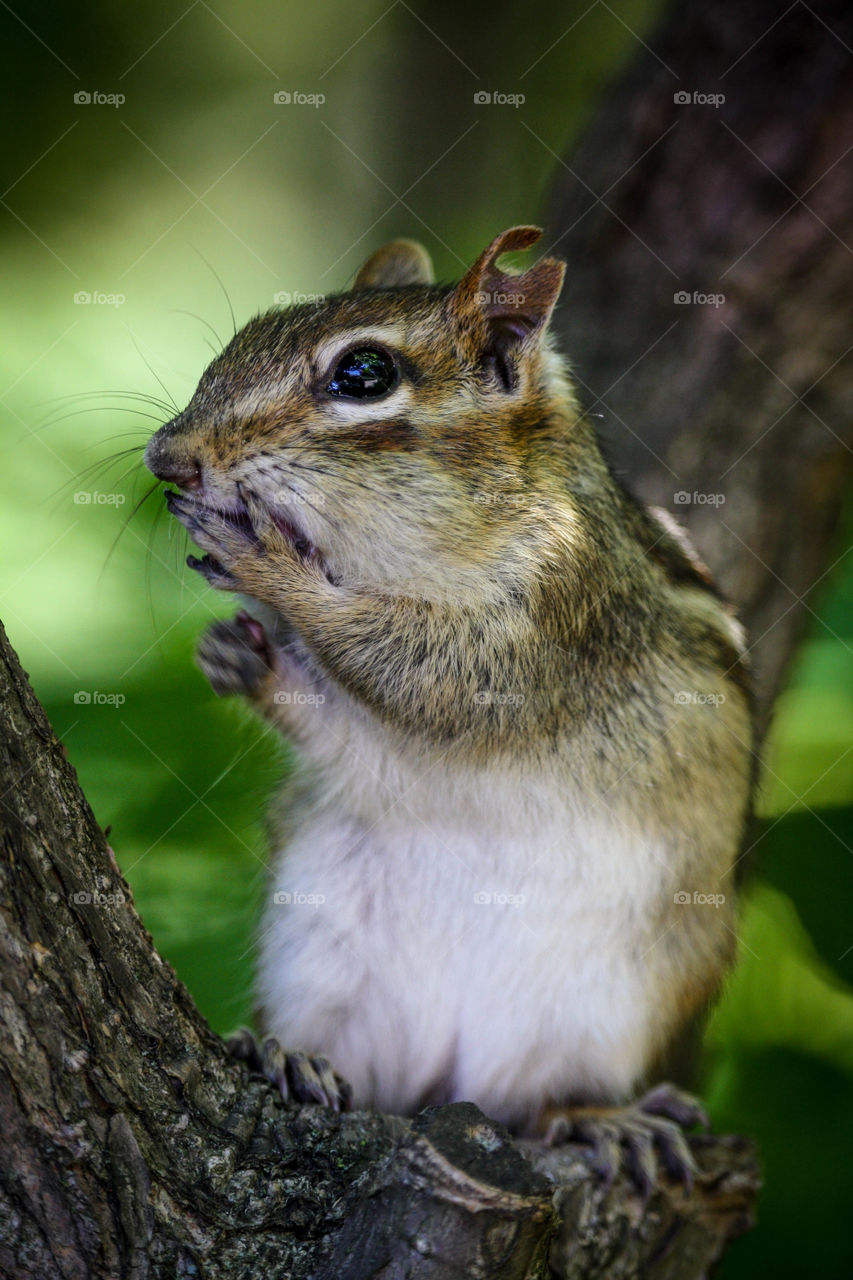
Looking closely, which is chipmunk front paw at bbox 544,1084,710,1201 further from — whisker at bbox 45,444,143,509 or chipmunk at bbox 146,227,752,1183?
whisker at bbox 45,444,143,509

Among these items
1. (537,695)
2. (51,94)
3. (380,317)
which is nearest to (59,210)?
(51,94)

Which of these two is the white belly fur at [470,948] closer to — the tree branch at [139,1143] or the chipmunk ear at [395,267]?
the tree branch at [139,1143]
